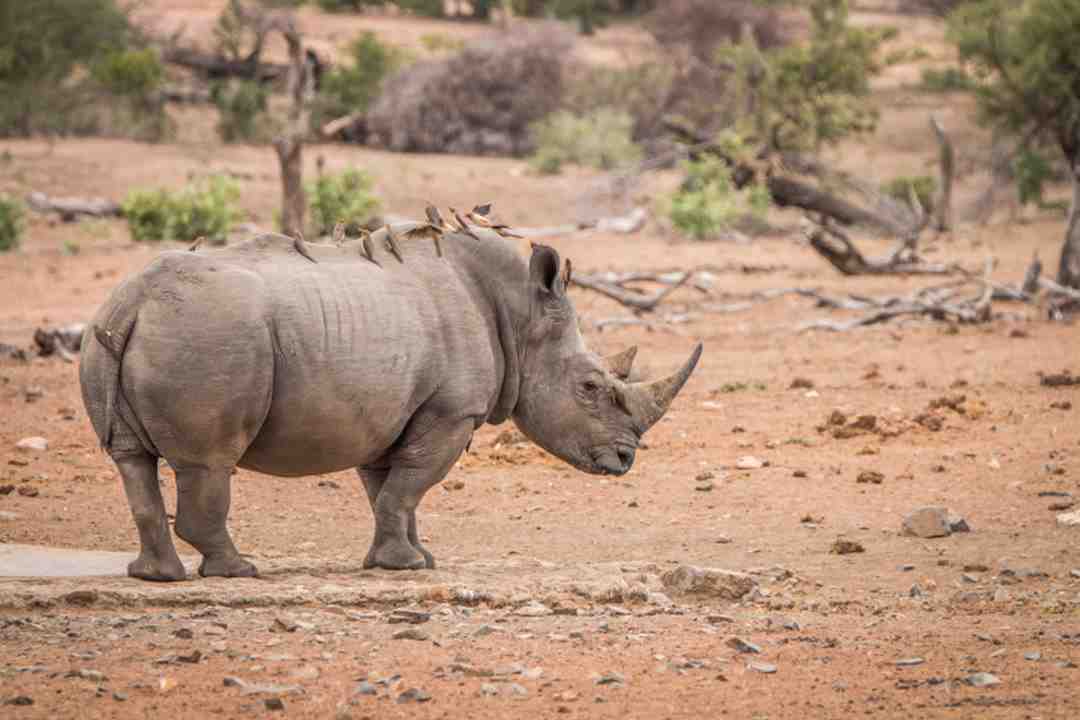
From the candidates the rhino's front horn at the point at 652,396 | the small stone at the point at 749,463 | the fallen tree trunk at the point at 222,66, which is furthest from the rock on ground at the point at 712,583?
the fallen tree trunk at the point at 222,66

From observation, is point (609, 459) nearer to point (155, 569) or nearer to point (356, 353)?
point (356, 353)

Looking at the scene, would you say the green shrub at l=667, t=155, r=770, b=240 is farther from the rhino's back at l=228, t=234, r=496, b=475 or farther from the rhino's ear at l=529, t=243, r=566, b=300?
the rhino's back at l=228, t=234, r=496, b=475

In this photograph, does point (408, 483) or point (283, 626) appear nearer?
point (283, 626)

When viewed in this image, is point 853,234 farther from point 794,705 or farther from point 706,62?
point 794,705

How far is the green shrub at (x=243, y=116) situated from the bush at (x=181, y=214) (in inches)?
382

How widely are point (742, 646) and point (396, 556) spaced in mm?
1757

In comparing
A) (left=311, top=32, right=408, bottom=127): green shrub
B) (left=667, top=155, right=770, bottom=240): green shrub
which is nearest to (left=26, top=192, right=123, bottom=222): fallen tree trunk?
(left=667, top=155, right=770, bottom=240): green shrub

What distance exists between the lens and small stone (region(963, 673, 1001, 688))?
5.79 meters

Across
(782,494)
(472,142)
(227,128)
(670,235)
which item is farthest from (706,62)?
(782,494)

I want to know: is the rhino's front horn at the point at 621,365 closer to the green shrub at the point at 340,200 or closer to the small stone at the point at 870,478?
the small stone at the point at 870,478

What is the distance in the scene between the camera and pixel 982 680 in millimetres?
5820

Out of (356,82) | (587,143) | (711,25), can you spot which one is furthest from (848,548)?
(711,25)

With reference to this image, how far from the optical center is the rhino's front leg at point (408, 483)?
7.25 m

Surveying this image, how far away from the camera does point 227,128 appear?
106ft
